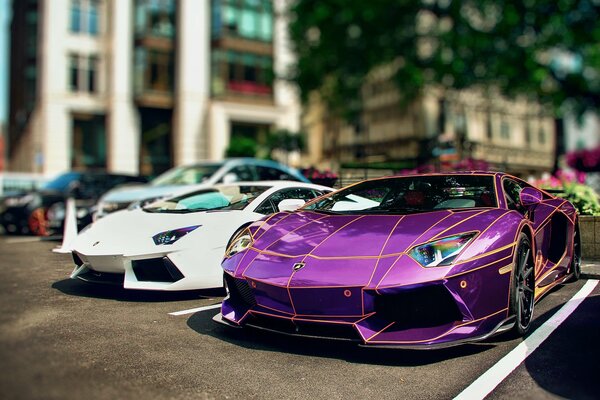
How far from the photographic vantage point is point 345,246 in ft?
12.6

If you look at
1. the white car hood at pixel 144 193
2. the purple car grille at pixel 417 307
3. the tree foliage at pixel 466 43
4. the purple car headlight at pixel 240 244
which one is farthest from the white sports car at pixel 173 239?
the tree foliage at pixel 466 43

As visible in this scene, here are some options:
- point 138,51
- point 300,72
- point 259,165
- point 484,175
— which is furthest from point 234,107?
point 484,175

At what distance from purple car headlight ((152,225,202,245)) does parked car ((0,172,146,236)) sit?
2.96ft

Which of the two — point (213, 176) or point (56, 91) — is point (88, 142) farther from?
point (213, 176)

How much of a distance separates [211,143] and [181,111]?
7.07 feet

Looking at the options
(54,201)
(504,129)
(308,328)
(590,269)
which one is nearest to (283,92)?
(504,129)

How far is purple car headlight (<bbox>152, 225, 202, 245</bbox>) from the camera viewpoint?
4.86 metres

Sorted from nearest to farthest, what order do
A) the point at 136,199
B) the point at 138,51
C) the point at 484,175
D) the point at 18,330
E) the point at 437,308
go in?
the point at 18,330, the point at 437,308, the point at 484,175, the point at 136,199, the point at 138,51

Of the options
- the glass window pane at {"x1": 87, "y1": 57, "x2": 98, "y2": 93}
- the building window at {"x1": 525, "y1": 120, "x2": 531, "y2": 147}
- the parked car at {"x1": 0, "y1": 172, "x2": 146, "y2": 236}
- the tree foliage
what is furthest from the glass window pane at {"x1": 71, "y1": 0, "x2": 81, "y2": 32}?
the building window at {"x1": 525, "y1": 120, "x2": 531, "y2": 147}

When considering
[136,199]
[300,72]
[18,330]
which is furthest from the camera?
[300,72]

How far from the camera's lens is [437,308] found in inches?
139

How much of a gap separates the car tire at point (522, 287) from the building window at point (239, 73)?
2622 centimetres

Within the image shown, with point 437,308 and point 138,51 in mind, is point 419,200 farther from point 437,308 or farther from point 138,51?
point 138,51

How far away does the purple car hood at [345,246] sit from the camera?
3.61 meters
